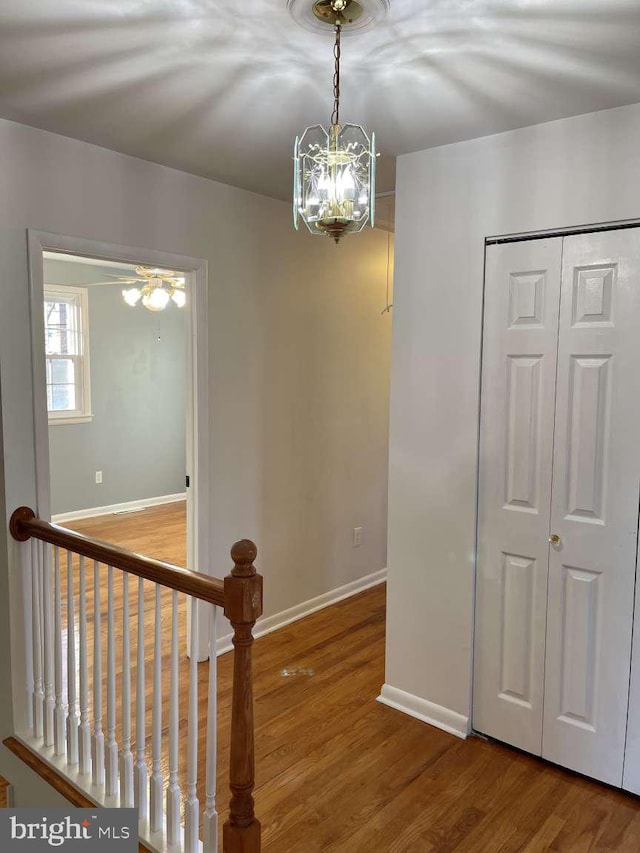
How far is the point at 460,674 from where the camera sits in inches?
107

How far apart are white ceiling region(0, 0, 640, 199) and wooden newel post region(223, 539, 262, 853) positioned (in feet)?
4.61

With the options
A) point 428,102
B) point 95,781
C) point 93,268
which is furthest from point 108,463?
point 428,102

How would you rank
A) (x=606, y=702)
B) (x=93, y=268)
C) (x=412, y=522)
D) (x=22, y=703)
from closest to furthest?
(x=606, y=702) → (x=22, y=703) → (x=412, y=522) → (x=93, y=268)

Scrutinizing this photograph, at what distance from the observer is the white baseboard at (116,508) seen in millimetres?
6145

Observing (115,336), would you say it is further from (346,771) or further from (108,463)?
(346,771)

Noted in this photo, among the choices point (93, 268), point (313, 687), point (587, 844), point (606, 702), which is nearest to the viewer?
point (587, 844)

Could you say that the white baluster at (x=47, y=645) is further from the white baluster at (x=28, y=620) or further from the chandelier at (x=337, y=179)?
the chandelier at (x=337, y=179)

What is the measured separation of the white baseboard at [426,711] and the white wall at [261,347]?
1007 millimetres

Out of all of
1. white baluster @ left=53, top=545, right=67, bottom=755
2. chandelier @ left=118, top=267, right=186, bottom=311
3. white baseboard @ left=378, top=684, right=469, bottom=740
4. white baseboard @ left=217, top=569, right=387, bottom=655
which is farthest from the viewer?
chandelier @ left=118, top=267, right=186, bottom=311

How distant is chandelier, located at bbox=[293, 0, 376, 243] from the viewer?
1492mm

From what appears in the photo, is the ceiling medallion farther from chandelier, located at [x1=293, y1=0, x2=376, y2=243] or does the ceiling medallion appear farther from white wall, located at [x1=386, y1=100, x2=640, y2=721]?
white wall, located at [x1=386, y1=100, x2=640, y2=721]

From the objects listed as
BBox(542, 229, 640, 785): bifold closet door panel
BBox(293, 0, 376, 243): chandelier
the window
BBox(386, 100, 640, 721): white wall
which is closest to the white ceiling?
BBox(386, 100, 640, 721): white wall

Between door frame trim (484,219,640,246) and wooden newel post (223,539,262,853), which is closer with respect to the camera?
wooden newel post (223,539,262,853)

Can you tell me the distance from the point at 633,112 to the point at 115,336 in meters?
5.45
